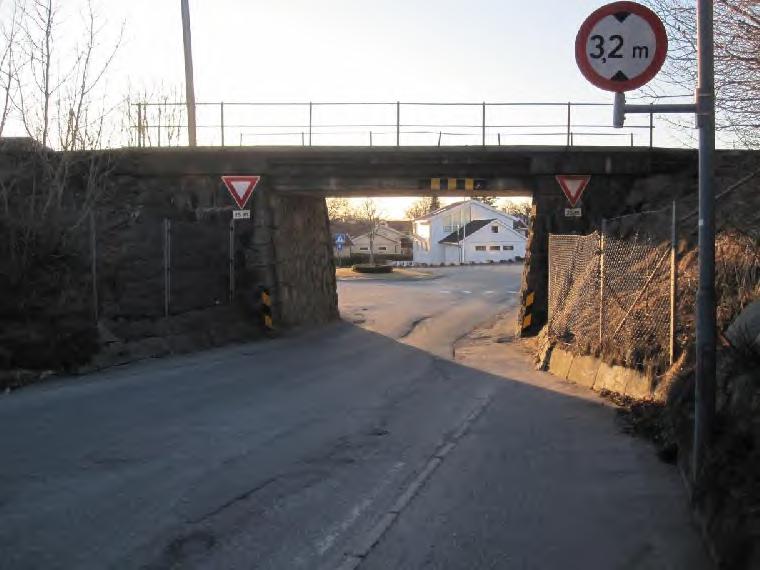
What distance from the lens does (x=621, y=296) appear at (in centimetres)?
1121

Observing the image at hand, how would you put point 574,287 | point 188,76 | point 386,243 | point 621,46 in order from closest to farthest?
point 621,46, point 574,287, point 188,76, point 386,243

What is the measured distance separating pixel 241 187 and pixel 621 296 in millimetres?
9339

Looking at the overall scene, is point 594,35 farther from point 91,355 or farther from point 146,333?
point 146,333

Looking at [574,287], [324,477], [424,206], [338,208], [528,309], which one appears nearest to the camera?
[324,477]

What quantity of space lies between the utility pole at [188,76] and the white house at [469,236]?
62.1 metres

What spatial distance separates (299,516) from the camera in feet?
17.9

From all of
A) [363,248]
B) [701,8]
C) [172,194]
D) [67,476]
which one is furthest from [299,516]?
[363,248]

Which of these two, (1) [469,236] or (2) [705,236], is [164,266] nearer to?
(2) [705,236]

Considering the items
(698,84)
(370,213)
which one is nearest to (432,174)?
(698,84)

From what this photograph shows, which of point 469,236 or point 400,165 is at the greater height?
point 400,165

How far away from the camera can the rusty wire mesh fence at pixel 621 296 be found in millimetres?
9680

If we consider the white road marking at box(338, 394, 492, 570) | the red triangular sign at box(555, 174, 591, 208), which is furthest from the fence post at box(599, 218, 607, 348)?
the red triangular sign at box(555, 174, 591, 208)

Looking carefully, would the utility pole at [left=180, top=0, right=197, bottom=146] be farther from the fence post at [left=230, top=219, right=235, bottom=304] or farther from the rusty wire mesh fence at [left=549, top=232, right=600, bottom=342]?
the rusty wire mesh fence at [left=549, top=232, right=600, bottom=342]

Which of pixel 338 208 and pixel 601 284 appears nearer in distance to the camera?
pixel 601 284
